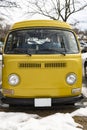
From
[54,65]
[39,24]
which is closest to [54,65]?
[54,65]

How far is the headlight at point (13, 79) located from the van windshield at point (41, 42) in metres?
0.66

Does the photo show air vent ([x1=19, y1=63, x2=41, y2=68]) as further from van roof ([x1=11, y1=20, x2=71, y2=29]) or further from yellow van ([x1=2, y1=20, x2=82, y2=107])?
van roof ([x1=11, y1=20, x2=71, y2=29])

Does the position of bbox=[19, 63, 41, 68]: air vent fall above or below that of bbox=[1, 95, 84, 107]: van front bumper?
above

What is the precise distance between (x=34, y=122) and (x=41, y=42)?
2.32m

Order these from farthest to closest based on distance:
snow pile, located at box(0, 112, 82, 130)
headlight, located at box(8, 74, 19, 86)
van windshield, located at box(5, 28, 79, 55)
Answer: van windshield, located at box(5, 28, 79, 55) → headlight, located at box(8, 74, 19, 86) → snow pile, located at box(0, 112, 82, 130)

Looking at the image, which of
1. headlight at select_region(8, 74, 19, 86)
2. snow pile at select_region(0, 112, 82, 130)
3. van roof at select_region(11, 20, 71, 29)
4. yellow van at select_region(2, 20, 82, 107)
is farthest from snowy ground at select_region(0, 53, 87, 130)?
van roof at select_region(11, 20, 71, 29)

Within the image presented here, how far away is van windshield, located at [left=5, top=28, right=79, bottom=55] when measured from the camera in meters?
A: 8.78

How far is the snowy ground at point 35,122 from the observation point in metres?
6.91

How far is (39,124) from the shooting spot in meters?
7.11

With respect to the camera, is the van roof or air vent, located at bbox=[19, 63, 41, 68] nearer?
air vent, located at bbox=[19, 63, 41, 68]

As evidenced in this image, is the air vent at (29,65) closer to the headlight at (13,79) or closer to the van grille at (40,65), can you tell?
the van grille at (40,65)

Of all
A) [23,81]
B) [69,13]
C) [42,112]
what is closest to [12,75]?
[23,81]

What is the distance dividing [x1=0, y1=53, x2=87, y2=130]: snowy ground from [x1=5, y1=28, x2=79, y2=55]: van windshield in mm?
1522

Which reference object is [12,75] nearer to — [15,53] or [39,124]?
[15,53]
